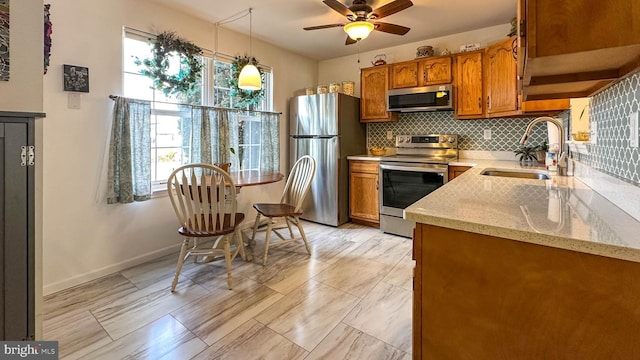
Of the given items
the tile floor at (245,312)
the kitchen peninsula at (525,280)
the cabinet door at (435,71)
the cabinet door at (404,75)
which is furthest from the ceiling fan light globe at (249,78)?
the kitchen peninsula at (525,280)

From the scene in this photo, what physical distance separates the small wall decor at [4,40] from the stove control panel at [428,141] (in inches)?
149

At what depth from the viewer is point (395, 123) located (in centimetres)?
432

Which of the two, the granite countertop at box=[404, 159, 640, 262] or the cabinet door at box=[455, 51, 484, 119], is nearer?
the granite countertop at box=[404, 159, 640, 262]

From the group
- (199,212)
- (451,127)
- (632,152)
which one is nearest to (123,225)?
(199,212)

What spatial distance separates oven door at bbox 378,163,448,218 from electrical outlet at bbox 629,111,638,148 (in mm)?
2281

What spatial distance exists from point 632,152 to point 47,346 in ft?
8.67

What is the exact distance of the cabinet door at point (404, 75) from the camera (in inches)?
151

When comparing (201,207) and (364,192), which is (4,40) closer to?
(201,207)

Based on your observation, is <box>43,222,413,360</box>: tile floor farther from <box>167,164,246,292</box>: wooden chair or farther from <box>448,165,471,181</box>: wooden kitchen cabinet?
<box>448,165,471,181</box>: wooden kitchen cabinet

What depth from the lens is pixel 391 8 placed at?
2520mm

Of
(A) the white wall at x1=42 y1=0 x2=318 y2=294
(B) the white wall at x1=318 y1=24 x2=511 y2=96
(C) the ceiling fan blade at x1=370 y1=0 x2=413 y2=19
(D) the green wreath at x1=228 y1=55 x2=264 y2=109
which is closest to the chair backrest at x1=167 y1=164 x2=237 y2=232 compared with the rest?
(A) the white wall at x1=42 y1=0 x2=318 y2=294

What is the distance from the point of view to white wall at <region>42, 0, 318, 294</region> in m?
2.31

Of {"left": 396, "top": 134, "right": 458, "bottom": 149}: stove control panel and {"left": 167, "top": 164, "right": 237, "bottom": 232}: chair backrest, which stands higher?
{"left": 396, "top": 134, "right": 458, "bottom": 149}: stove control panel

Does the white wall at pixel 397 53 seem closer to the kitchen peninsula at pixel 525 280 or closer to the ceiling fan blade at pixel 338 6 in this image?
the ceiling fan blade at pixel 338 6
